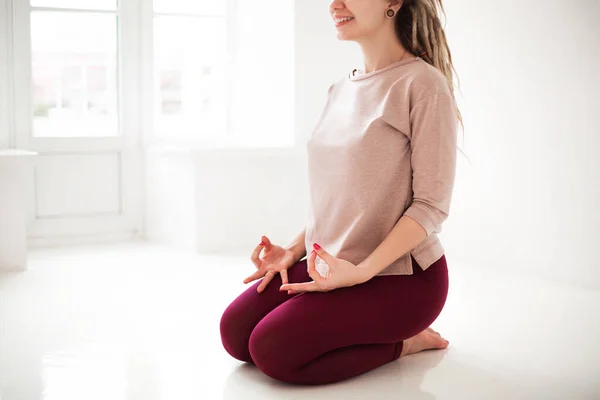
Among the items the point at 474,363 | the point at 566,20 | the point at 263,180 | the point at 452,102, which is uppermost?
the point at 566,20

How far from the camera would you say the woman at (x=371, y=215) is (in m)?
2.04

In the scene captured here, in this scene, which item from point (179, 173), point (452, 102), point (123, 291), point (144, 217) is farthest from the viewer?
point (144, 217)

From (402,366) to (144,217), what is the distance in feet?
9.70

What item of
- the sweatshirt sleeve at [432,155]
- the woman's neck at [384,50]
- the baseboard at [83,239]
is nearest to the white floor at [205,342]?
the sweatshirt sleeve at [432,155]

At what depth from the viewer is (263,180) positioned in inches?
176

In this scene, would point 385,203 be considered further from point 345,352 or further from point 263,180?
point 263,180

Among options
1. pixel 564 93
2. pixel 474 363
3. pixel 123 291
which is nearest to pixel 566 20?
pixel 564 93

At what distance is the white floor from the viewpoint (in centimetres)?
213

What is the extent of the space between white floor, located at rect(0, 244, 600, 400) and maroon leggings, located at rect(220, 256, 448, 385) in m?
0.07

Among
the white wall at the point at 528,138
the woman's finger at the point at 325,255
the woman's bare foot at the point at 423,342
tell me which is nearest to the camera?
the woman's finger at the point at 325,255

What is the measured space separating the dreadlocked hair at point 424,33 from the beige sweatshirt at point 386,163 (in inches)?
3.2

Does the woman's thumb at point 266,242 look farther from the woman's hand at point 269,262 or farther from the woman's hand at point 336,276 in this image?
the woman's hand at point 336,276

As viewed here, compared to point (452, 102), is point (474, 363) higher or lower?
lower

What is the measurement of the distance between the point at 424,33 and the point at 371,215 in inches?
21.2
